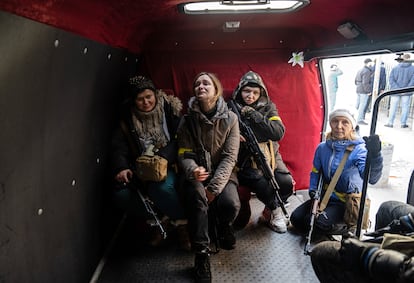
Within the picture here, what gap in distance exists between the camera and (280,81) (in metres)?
4.04

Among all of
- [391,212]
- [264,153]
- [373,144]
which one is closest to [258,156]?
[264,153]

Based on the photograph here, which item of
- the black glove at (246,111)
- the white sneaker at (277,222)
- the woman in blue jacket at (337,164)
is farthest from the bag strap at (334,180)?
the black glove at (246,111)

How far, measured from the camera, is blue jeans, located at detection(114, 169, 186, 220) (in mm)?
2857

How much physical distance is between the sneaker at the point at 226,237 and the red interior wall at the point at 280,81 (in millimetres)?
1352

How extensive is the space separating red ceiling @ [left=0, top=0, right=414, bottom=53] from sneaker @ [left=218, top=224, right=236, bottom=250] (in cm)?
167

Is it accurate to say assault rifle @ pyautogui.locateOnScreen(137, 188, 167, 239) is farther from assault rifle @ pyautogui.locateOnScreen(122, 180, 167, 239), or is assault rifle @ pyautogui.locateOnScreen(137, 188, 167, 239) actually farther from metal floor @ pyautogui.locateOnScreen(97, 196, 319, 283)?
metal floor @ pyautogui.locateOnScreen(97, 196, 319, 283)

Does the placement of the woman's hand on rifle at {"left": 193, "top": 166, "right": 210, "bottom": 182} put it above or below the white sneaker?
above

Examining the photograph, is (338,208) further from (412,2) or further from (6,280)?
(6,280)

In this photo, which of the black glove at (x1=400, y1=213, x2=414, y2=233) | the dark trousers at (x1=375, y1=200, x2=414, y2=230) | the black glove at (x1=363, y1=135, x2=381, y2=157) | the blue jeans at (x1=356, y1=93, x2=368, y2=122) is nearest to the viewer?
the black glove at (x1=400, y1=213, x2=414, y2=233)

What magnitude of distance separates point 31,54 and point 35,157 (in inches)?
16.9

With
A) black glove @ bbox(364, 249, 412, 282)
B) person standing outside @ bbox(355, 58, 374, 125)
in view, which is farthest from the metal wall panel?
person standing outside @ bbox(355, 58, 374, 125)

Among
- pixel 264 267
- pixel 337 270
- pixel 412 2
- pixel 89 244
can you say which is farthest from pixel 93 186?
pixel 412 2

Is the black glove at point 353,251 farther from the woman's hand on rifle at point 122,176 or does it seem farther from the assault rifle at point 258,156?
the woman's hand on rifle at point 122,176

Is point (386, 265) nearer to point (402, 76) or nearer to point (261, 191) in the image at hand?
point (261, 191)
